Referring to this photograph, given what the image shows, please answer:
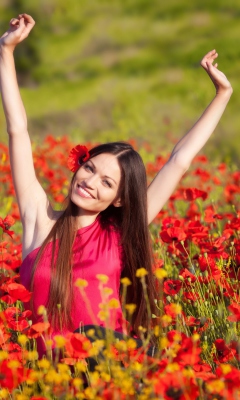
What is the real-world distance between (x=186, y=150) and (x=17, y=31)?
2.41 ft

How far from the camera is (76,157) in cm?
271

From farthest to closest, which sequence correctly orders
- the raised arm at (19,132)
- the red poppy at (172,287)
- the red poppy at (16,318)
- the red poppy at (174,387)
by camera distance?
the raised arm at (19,132) < the red poppy at (172,287) < the red poppy at (16,318) < the red poppy at (174,387)

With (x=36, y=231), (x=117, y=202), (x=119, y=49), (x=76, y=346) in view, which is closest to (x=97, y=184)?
(x=117, y=202)

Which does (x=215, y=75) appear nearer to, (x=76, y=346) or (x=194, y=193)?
(x=194, y=193)

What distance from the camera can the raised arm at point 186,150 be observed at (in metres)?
2.72

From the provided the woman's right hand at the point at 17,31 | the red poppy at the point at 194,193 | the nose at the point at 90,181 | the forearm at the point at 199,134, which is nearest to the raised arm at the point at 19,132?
the woman's right hand at the point at 17,31

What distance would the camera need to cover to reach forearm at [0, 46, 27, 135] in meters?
2.58

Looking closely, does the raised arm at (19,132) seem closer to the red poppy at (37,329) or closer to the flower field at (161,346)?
the flower field at (161,346)

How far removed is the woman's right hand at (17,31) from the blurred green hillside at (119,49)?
10.3m

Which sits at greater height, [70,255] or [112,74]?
[112,74]

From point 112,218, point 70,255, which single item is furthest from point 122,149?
point 70,255

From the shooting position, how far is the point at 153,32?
2344cm

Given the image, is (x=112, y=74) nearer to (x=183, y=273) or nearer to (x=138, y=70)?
(x=138, y=70)

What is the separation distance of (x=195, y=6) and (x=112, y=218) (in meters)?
21.5
